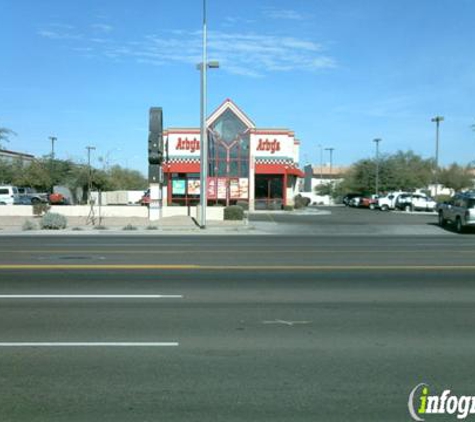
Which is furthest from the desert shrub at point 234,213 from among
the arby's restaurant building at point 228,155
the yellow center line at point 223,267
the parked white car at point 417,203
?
the parked white car at point 417,203

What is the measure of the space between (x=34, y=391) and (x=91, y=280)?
7.03 metres

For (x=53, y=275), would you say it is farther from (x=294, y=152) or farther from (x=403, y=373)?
(x=294, y=152)

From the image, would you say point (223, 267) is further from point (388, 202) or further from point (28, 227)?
point (388, 202)

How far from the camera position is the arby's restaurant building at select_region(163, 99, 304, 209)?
52.3m

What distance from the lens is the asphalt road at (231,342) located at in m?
5.42

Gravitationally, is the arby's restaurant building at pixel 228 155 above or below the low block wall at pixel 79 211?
above

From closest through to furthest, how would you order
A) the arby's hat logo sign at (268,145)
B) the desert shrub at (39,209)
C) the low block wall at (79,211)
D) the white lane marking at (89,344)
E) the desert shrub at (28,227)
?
the white lane marking at (89,344)
the desert shrub at (28,227)
the desert shrub at (39,209)
the low block wall at (79,211)
the arby's hat logo sign at (268,145)

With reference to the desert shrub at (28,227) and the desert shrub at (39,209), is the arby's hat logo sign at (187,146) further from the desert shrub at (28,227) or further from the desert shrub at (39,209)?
the desert shrub at (28,227)

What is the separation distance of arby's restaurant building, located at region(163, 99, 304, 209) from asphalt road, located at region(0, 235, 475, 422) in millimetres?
37745

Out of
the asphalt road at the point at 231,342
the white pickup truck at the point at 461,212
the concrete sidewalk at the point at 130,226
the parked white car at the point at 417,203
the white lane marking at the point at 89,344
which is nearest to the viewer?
the asphalt road at the point at 231,342

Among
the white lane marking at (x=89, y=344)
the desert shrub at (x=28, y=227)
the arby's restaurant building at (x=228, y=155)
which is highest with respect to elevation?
the arby's restaurant building at (x=228, y=155)

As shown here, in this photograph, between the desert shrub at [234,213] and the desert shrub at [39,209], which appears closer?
the desert shrub at [234,213]

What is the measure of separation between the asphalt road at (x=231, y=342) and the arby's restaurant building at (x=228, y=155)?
124 ft

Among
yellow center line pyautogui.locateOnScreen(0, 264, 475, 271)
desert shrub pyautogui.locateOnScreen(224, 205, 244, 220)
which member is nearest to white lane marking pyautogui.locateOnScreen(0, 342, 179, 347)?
yellow center line pyautogui.locateOnScreen(0, 264, 475, 271)
